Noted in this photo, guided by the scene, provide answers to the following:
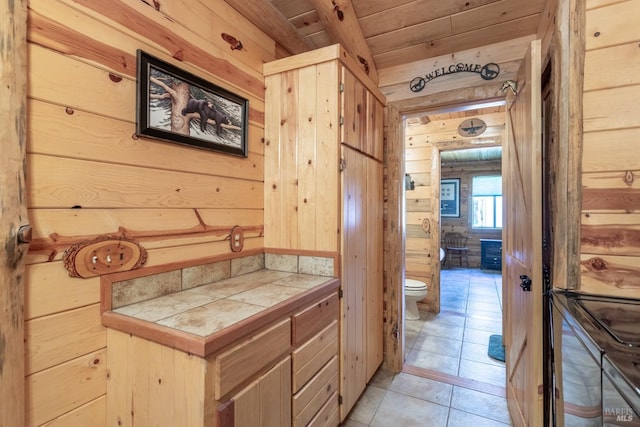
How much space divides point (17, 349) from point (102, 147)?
0.67 m

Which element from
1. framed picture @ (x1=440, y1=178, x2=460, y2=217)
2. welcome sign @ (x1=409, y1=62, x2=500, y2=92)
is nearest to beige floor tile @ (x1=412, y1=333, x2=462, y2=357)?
welcome sign @ (x1=409, y1=62, x2=500, y2=92)

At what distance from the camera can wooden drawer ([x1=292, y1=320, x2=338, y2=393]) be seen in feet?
4.16

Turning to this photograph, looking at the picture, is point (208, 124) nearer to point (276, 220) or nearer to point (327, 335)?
point (276, 220)

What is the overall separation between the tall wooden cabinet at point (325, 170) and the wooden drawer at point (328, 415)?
6 centimetres

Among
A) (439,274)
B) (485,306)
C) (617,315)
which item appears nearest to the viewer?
(617,315)

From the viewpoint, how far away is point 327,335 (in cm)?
152

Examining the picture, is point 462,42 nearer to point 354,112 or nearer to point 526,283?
point 354,112

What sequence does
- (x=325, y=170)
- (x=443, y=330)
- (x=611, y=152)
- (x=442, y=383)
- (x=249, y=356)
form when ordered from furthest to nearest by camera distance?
1. (x=443, y=330)
2. (x=442, y=383)
3. (x=325, y=170)
4. (x=611, y=152)
5. (x=249, y=356)

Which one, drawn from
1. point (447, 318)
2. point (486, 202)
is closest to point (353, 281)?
point (447, 318)

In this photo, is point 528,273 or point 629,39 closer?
point 629,39

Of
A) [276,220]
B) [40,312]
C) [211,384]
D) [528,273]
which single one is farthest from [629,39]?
[40,312]

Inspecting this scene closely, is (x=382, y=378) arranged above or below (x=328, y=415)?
below

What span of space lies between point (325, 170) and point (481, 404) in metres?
1.88

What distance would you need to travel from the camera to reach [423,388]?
2143 mm
